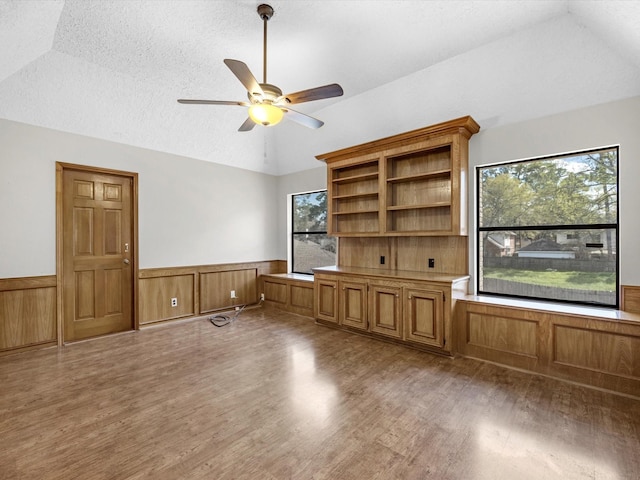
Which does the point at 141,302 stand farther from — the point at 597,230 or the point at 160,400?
the point at 597,230

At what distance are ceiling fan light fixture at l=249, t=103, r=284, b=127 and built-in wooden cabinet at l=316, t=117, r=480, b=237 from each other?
1873 mm

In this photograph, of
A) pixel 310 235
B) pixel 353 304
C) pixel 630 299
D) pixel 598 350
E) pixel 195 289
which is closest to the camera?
pixel 598 350

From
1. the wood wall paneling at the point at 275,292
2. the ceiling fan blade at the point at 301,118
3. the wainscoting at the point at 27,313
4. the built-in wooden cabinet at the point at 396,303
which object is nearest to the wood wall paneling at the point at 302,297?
the wood wall paneling at the point at 275,292

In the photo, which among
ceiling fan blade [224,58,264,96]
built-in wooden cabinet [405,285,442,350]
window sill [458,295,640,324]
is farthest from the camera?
built-in wooden cabinet [405,285,442,350]

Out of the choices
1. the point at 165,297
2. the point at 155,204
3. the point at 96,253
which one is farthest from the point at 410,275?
the point at 96,253

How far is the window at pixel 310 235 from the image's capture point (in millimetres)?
5556

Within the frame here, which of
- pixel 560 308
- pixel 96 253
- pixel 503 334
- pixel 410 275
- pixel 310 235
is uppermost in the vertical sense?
pixel 310 235

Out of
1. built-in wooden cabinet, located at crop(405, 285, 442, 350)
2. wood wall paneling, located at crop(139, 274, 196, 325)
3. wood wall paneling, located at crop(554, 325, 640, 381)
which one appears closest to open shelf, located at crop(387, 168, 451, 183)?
built-in wooden cabinet, located at crop(405, 285, 442, 350)

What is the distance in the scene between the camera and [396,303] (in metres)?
3.69

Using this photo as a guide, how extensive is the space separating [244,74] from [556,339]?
353 centimetres

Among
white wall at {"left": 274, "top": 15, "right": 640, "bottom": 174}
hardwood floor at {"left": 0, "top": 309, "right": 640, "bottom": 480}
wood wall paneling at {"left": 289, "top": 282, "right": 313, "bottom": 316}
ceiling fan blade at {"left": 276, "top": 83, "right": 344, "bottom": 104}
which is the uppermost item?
white wall at {"left": 274, "top": 15, "right": 640, "bottom": 174}

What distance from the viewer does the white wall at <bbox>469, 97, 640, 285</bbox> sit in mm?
2770

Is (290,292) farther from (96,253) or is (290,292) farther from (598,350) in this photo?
(598,350)

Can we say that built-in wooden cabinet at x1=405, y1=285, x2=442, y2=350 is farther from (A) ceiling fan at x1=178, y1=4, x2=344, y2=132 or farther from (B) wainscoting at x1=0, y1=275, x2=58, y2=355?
(B) wainscoting at x1=0, y1=275, x2=58, y2=355
